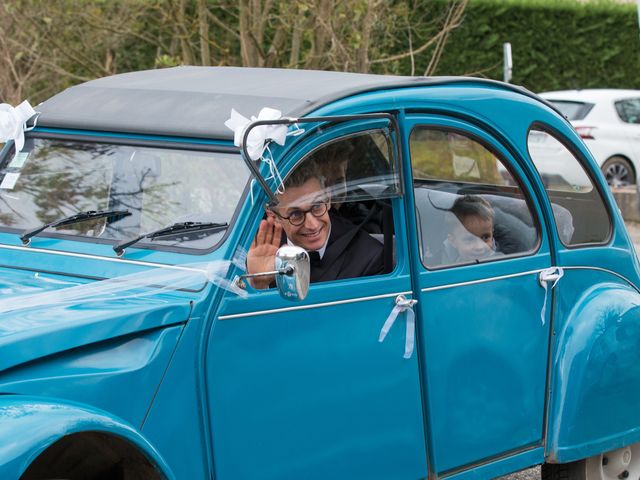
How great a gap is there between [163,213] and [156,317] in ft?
2.04

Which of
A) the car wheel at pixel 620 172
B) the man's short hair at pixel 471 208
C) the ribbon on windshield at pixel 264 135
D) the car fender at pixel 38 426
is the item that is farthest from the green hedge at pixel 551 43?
the car fender at pixel 38 426

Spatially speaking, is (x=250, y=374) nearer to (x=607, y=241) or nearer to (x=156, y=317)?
(x=156, y=317)

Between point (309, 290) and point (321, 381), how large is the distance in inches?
11.8

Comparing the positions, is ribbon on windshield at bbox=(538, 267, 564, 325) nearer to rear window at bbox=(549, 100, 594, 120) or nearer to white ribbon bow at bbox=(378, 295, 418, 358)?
white ribbon bow at bbox=(378, 295, 418, 358)

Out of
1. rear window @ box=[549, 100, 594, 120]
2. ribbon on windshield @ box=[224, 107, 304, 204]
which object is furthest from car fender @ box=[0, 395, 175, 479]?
rear window @ box=[549, 100, 594, 120]

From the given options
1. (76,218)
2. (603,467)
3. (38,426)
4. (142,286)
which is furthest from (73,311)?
(603,467)

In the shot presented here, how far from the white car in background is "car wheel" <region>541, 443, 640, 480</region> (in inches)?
473

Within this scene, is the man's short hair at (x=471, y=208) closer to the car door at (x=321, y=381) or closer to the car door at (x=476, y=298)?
the car door at (x=476, y=298)

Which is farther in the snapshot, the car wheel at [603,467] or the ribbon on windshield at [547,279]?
the car wheel at [603,467]

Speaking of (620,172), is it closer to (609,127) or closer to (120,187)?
(609,127)

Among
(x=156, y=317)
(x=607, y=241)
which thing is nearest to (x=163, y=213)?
(x=156, y=317)

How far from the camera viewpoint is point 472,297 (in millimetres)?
4176

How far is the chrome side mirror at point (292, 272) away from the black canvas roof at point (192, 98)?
572 mm

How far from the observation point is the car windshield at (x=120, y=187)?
3.68m
